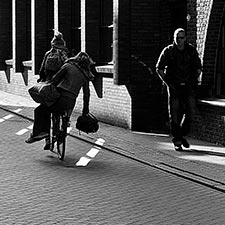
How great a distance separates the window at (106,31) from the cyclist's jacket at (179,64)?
556 centimetres

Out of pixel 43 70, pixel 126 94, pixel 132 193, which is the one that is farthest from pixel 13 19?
pixel 132 193

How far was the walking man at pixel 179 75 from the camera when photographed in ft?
40.7

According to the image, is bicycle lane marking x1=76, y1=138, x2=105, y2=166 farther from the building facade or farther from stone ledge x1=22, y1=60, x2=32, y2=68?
stone ledge x1=22, y1=60, x2=32, y2=68

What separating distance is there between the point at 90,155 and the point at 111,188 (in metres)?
3.06

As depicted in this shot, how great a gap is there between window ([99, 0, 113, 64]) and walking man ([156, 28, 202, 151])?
5560mm

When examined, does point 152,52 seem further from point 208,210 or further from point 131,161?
point 208,210

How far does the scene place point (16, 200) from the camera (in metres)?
8.30

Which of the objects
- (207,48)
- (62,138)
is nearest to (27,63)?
(207,48)

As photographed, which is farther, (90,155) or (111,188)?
(90,155)

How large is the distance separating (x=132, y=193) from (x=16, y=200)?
1.38m

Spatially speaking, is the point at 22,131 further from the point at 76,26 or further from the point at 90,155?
Result: the point at 76,26

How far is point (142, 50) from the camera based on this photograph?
50.9 feet

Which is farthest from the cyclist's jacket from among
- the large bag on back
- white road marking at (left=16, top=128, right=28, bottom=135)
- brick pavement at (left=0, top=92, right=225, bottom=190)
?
white road marking at (left=16, top=128, right=28, bottom=135)

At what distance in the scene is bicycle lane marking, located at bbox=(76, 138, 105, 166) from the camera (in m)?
11.3
